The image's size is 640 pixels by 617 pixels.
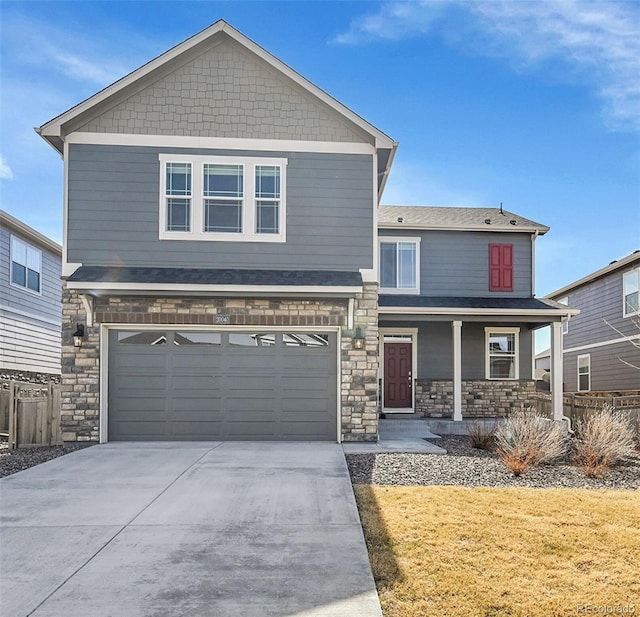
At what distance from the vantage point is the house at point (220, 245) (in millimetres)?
10734

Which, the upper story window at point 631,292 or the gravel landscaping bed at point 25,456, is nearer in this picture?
the gravel landscaping bed at point 25,456

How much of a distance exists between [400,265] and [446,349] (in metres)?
2.82

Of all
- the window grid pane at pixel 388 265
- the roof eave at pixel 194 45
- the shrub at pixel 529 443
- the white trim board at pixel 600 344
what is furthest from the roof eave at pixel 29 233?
the white trim board at pixel 600 344

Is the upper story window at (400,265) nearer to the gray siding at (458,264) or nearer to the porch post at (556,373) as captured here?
the gray siding at (458,264)

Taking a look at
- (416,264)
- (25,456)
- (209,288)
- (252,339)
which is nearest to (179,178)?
(209,288)

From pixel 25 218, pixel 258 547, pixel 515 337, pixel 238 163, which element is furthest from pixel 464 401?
pixel 25 218

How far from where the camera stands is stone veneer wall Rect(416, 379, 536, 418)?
51.7 ft

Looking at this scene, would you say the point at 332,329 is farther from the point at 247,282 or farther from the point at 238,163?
the point at 238,163

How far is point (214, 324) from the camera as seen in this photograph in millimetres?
10797

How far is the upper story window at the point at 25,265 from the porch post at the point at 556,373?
16168mm

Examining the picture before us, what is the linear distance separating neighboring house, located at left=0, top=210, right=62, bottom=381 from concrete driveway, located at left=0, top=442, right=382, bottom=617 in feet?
34.0

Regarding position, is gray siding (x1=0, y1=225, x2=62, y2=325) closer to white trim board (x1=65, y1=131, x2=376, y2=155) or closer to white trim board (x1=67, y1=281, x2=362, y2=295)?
white trim board (x1=65, y1=131, x2=376, y2=155)

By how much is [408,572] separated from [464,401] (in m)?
12.1

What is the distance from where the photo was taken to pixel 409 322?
16078 millimetres
